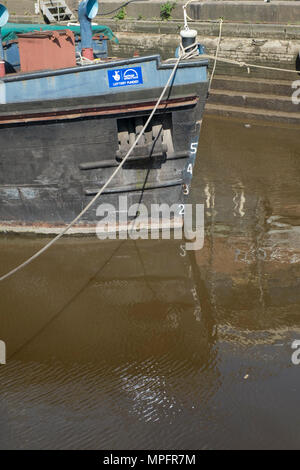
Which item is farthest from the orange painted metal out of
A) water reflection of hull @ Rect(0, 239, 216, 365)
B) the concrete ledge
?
the concrete ledge

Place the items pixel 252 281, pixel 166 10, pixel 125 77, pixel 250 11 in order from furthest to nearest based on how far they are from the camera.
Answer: pixel 166 10 < pixel 250 11 < pixel 125 77 < pixel 252 281

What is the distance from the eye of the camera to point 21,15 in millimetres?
17766

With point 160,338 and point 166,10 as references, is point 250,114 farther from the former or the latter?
point 160,338

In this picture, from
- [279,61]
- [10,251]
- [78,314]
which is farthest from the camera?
[279,61]

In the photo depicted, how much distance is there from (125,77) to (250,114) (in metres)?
7.80

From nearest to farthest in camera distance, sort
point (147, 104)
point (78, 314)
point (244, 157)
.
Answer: point (78, 314), point (147, 104), point (244, 157)

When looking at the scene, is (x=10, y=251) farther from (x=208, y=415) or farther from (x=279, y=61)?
(x=279, y=61)

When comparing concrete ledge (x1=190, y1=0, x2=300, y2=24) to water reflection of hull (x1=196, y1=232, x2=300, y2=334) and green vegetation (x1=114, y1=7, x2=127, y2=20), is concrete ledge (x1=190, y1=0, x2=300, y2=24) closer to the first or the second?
green vegetation (x1=114, y1=7, x2=127, y2=20)

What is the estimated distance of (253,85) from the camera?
51.3 feet

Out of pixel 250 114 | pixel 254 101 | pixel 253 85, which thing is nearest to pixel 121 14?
pixel 253 85

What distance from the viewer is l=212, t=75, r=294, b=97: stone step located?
49.5ft

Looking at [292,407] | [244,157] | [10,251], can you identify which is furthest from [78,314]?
[244,157]

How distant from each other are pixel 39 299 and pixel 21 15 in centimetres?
1290

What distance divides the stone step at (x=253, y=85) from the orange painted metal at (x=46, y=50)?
302 inches
